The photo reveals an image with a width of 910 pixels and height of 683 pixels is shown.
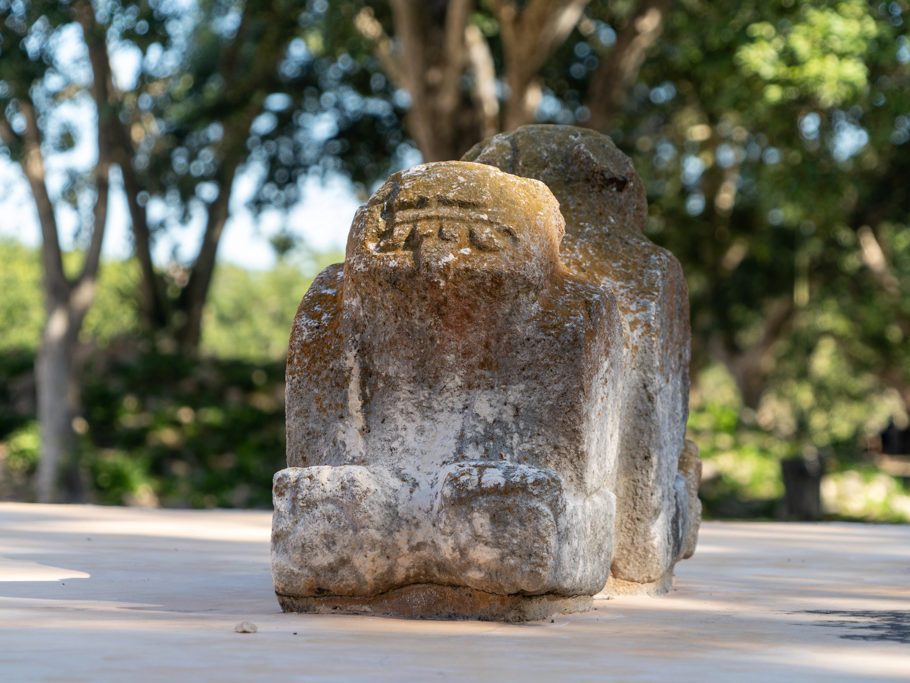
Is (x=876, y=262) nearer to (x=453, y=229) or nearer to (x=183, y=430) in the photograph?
(x=183, y=430)

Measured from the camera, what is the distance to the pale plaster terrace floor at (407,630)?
3.58 meters

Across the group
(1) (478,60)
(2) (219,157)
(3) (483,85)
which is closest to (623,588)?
(3) (483,85)

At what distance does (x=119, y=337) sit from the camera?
18922 mm

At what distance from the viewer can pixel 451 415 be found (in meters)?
5.05

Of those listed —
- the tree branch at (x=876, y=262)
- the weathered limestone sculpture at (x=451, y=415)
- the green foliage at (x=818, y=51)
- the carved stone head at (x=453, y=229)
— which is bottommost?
the weathered limestone sculpture at (x=451, y=415)

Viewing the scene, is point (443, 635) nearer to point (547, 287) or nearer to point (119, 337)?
point (547, 287)

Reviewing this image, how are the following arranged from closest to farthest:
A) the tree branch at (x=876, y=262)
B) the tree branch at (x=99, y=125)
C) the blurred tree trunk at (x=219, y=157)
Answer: the tree branch at (x=99, y=125), the blurred tree trunk at (x=219, y=157), the tree branch at (x=876, y=262)

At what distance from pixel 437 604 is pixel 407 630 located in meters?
0.40

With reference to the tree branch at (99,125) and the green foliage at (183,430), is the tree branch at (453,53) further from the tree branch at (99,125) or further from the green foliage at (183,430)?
the green foliage at (183,430)

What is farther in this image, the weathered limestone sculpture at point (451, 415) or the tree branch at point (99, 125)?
the tree branch at point (99, 125)

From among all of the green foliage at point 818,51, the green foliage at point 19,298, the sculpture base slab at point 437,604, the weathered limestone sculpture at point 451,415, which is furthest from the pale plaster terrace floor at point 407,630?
the green foliage at point 19,298

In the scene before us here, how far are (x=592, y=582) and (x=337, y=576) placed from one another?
1010mm

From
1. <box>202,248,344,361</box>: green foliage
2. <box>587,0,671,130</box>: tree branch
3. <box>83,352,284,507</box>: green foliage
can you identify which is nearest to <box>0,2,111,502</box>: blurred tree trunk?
<box>83,352,284,507</box>: green foliage

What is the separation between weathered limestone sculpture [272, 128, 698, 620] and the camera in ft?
15.4
